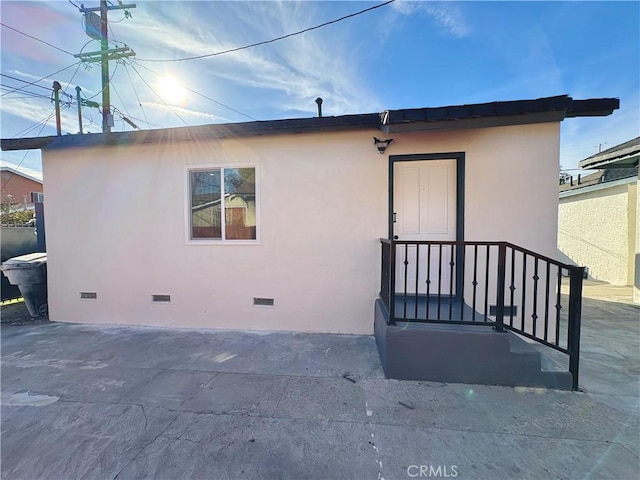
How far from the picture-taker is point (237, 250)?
4.47 m

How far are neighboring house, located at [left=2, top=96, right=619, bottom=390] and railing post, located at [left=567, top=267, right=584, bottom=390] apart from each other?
2.79 ft

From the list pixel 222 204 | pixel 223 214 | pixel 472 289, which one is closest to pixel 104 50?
pixel 222 204

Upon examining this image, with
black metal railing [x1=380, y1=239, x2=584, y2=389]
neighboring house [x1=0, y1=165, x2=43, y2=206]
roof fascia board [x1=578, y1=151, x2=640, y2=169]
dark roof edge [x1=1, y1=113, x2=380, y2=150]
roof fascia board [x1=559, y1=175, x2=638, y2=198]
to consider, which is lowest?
black metal railing [x1=380, y1=239, x2=584, y2=389]

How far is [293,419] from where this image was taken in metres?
2.24

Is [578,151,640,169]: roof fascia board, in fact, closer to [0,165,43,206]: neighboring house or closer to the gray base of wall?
the gray base of wall

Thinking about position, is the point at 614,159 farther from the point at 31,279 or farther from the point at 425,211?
the point at 31,279

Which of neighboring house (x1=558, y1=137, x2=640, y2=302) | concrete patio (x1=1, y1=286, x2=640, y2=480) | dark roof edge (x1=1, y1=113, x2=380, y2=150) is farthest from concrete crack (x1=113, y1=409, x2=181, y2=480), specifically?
neighboring house (x1=558, y1=137, x2=640, y2=302)

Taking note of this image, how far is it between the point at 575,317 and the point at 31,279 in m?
8.16

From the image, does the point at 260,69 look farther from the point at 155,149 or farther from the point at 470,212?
the point at 470,212

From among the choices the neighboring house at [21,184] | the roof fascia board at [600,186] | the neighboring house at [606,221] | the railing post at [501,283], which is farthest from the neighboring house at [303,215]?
the neighboring house at [21,184]

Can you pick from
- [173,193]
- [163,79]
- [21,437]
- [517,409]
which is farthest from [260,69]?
[517,409]

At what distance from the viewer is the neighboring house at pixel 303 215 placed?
3.66 metres

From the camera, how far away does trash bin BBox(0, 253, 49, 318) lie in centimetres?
495

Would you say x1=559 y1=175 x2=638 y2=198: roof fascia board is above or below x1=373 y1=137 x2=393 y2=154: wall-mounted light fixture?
above
